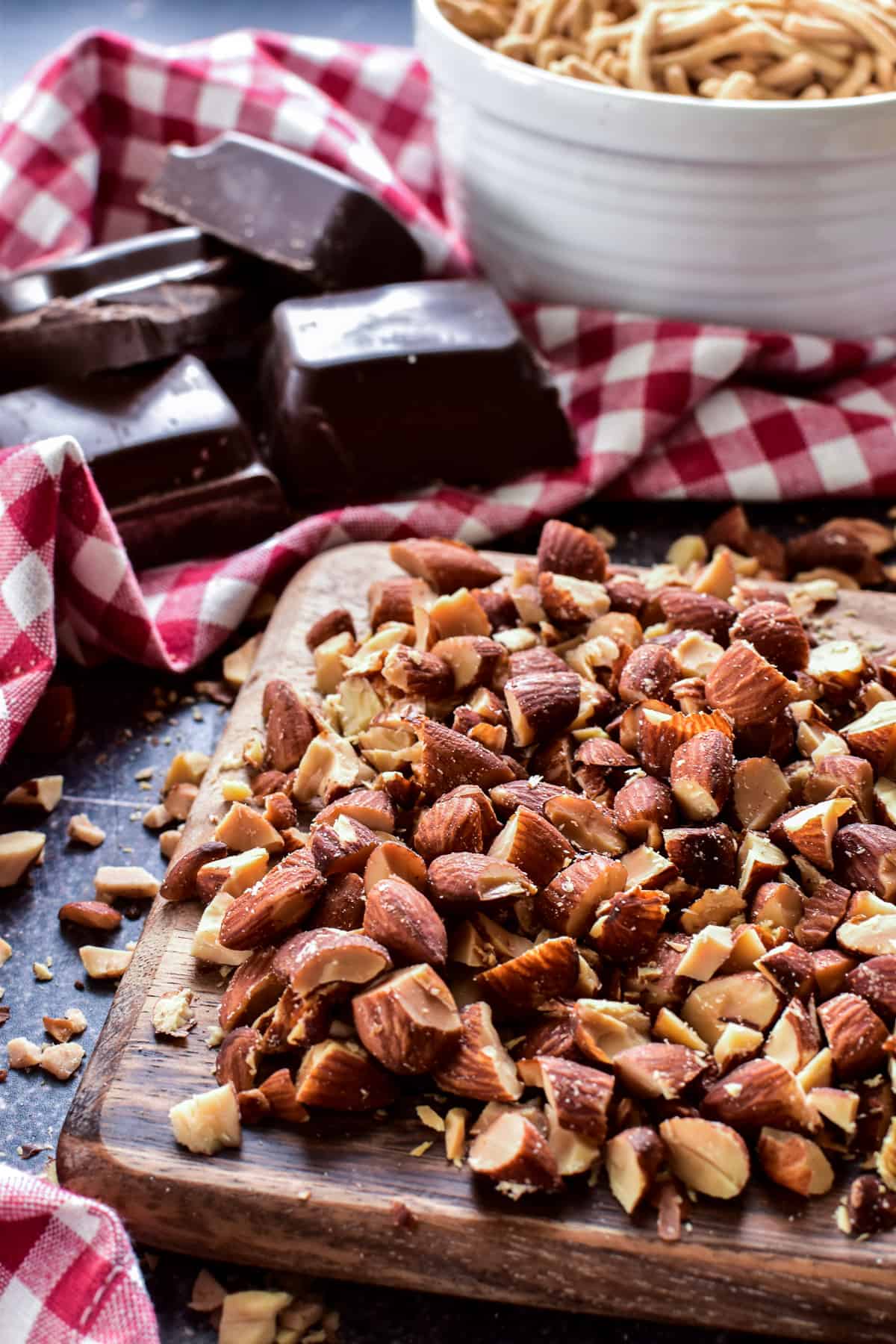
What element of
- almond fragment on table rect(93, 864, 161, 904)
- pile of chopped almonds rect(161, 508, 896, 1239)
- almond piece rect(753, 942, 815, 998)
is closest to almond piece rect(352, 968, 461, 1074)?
pile of chopped almonds rect(161, 508, 896, 1239)

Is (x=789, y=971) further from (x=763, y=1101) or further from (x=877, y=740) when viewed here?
(x=877, y=740)

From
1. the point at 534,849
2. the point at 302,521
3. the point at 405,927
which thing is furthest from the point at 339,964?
the point at 302,521

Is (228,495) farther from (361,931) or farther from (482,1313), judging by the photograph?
(482,1313)

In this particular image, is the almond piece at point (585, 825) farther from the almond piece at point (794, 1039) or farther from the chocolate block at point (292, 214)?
the chocolate block at point (292, 214)

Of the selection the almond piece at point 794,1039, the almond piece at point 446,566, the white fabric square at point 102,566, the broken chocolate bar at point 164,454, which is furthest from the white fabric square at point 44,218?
the almond piece at point 794,1039

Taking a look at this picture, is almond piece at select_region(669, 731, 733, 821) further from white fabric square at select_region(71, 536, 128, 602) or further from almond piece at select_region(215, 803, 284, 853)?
white fabric square at select_region(71, 536, 128, 602)

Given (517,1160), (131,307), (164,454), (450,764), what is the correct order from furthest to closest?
(131,307), (164,454), (450,764), (517,1160)

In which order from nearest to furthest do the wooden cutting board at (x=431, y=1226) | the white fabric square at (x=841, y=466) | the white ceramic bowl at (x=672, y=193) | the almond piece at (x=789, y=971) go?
the wooden cutting board at (x=431, y=1226) → the almond piece at (x=789, y=971) → the white ceramic bowl at (x=672, y=193) → the white fabric square at (x=841, y=466)
